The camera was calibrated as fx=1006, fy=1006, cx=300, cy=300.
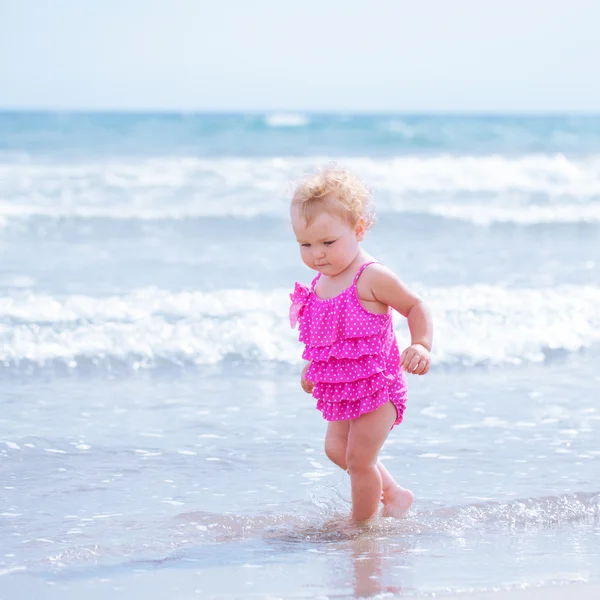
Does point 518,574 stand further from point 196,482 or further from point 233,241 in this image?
point 233,241

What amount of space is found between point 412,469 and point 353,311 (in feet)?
3.72

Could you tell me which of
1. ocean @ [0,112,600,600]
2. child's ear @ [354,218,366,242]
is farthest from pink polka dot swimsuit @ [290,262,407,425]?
ocean @ [0,112,600,600]

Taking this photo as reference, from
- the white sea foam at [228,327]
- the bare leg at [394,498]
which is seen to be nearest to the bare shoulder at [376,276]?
the bare leg at [394,498]

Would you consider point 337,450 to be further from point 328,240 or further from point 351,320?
point 328,240

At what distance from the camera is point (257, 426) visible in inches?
188

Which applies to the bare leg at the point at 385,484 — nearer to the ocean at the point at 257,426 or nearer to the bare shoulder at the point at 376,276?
the ocean at the point at 257,426

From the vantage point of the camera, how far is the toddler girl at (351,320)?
133 inches

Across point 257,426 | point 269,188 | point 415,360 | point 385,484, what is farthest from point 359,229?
point 269,188

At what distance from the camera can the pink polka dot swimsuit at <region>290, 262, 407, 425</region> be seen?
11.2 ft

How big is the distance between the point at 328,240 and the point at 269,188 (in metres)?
14.4

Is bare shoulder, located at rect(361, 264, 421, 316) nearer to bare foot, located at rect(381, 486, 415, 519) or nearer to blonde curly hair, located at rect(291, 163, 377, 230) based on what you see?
blonde curly hair, located at rect(291, 163, 377, 230)

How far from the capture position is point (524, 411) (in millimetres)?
5066

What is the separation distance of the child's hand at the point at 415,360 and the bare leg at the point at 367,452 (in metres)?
0.29

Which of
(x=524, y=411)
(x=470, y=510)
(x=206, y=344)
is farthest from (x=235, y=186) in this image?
(x=470, y=510)
